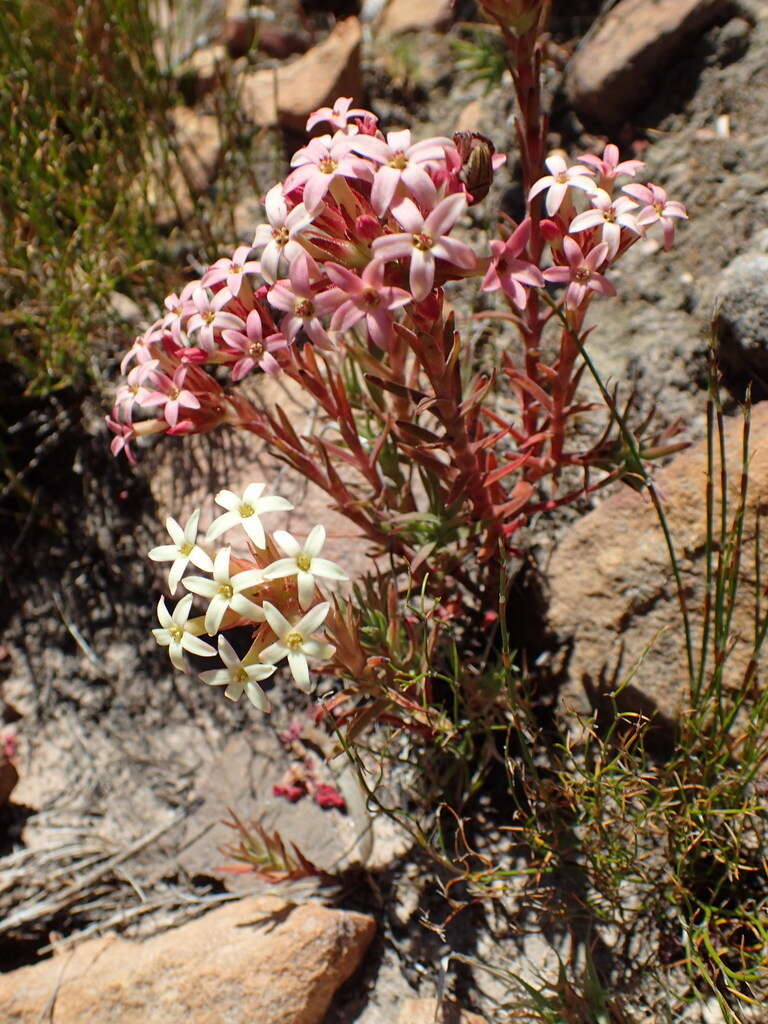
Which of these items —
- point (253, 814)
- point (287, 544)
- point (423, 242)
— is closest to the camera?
point (423, 242)

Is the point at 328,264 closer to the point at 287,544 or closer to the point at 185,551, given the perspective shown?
the point at 287,544

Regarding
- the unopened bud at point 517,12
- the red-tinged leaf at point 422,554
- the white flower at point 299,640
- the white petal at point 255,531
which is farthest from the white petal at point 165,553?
the unopened bud at point 517,12

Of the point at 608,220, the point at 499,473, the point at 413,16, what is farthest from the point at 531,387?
the point at 413,16

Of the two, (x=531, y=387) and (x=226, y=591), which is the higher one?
(x=531, y=387)

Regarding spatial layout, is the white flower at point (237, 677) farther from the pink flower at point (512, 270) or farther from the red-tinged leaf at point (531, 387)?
the red-tinged leaf at point (531, 387)

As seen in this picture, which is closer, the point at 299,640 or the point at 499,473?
the point at 299,640

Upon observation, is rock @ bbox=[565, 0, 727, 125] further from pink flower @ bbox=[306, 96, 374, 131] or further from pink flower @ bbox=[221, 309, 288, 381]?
pink flower @ bbox=[221, 309, 288, 381]

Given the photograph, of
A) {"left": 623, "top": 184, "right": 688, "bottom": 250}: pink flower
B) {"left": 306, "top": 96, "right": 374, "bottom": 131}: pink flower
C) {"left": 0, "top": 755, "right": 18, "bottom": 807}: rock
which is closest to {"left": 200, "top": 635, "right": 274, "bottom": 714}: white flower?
{"left": 306, "top": 96, "right": 374, "bottom": 131}: pink flower
